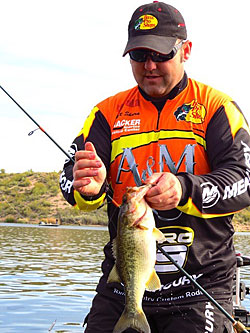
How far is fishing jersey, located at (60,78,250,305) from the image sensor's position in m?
4.01

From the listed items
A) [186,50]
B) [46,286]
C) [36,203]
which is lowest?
[36,203]

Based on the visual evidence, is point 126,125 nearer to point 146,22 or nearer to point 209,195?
point 146,22

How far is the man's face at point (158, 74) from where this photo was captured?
4176 mm

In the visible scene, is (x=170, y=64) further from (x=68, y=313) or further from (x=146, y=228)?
(x=68, y=313)

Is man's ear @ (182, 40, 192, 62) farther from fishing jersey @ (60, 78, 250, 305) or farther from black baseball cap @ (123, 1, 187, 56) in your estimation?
fishing jersey @ (60, 78, 250, 305)

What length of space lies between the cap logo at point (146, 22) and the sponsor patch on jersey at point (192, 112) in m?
0.57

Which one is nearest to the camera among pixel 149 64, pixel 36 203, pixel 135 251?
pixel 135 251

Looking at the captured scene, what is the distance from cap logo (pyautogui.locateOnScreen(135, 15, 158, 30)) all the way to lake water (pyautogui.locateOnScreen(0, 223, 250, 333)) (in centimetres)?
808

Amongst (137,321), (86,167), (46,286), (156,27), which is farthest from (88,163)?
(46,286)

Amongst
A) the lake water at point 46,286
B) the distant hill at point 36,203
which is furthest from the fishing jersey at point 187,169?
the distant hill at point 36,203

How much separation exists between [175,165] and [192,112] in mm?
384

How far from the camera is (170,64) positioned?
166 inches

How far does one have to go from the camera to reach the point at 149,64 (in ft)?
13.6

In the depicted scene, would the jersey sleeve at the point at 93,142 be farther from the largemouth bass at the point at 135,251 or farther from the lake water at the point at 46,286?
the lake water at the point at 46,286
